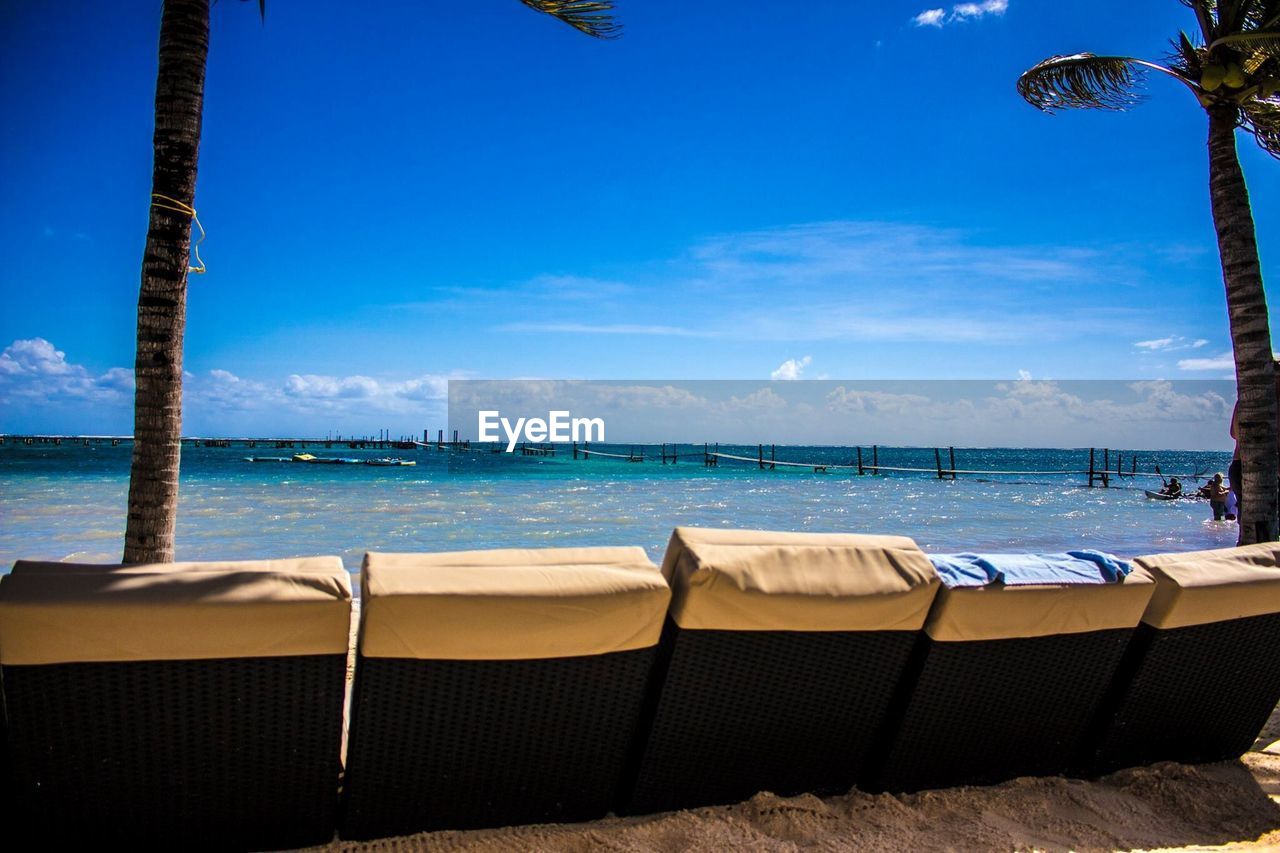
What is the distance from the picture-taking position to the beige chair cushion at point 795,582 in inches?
68.0

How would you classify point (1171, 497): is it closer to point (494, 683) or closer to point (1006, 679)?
point (1006, 679)

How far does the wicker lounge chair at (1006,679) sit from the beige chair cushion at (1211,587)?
0.07 m

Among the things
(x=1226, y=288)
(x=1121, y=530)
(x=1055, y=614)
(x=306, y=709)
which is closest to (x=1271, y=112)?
(x=1226, y=288)

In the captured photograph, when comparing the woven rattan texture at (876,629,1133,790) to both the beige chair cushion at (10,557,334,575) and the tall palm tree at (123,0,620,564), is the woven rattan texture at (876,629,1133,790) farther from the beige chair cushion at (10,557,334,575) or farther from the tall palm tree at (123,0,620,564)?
the tall palm tree at (123,0,620,564)

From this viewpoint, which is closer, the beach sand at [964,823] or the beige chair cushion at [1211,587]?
the beach sand at [964,823]

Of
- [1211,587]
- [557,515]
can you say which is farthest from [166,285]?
[557,515]

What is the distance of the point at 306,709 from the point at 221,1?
3.29 meters

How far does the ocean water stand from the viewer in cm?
1226

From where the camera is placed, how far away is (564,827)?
6.13ft

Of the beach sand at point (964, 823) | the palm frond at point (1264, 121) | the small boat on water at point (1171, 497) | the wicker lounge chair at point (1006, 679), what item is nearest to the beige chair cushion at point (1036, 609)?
the wicker lounge chair at point (1006, 679)

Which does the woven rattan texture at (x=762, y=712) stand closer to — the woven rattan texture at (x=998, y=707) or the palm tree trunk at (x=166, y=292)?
the woven rattan texture at (x=998, y=707)

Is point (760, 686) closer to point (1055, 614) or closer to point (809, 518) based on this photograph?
point (1055, 614)

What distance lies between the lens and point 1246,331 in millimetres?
4590

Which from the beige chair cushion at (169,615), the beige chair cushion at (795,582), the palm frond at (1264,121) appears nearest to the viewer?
the beige chair cushion at (169,615)
